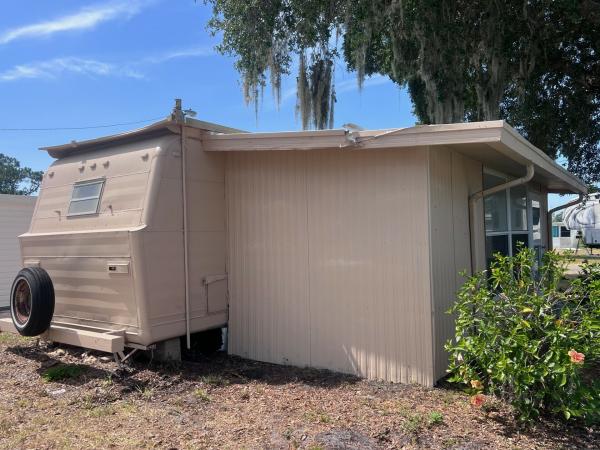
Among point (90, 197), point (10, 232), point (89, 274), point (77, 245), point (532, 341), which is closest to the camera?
point (532, 341)

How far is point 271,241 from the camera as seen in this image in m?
6.02

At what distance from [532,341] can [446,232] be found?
1.85 m

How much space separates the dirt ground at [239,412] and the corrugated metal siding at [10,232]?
637 cm

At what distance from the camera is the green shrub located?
374 cm

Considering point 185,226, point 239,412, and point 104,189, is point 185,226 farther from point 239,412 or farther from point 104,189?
point 239,412

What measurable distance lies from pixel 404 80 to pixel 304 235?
7129mm

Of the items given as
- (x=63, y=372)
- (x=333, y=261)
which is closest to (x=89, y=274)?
(x=63, y=372)

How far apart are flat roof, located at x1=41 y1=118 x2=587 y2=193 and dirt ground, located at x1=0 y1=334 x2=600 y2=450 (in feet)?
7.66

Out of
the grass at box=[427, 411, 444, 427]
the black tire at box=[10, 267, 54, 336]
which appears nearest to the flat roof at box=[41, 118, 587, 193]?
the black tire at box=[10, 267, 54, 336]

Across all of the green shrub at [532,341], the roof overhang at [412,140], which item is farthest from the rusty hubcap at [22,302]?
the green shrub at [532,341]

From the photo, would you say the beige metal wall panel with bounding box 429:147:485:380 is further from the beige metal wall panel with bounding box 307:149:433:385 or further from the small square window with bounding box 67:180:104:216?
the small square window with bounding box 67:180:104:216

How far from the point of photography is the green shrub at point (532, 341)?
3.74 metres

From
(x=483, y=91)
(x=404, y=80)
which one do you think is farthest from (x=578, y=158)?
(x=404, y=80)

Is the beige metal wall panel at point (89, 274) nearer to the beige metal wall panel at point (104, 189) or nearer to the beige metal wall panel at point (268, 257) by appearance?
the beige metal wall panel at point (104, 189)
